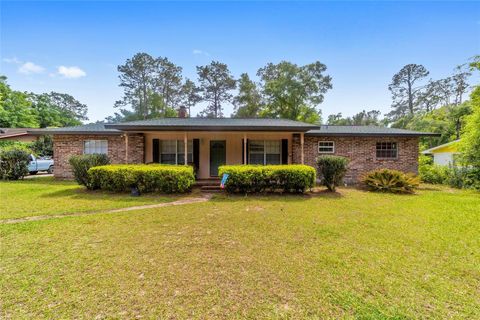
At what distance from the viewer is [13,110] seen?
25016mm

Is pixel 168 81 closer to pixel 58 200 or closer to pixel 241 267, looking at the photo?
pixel 58 200

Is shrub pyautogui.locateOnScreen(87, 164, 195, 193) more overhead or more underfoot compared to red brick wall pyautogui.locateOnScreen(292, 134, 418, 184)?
more underfoot

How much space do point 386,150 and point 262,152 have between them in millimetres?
6454

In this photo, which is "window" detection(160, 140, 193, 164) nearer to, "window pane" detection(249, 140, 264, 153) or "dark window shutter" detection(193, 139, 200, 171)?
"dark window shutter" detection(193, 139, 200, 171)

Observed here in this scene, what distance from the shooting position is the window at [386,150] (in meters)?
11.2

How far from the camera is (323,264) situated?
9.91 feet

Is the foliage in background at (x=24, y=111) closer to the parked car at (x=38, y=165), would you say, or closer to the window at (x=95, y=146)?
the parked car at (x=38, y=165)

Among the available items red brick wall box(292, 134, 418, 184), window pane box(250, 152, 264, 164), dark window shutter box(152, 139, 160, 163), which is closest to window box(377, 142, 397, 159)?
red brick wall box(292, 134, 418, 184)

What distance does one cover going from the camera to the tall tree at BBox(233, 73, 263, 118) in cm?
2766

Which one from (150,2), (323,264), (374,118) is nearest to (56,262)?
(323,264)

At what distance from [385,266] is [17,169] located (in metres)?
15.8

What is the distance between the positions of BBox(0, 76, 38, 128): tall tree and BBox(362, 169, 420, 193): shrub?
3489 cm

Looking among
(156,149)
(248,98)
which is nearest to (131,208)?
(156,149)

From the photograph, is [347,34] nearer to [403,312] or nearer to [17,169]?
[403,312]
